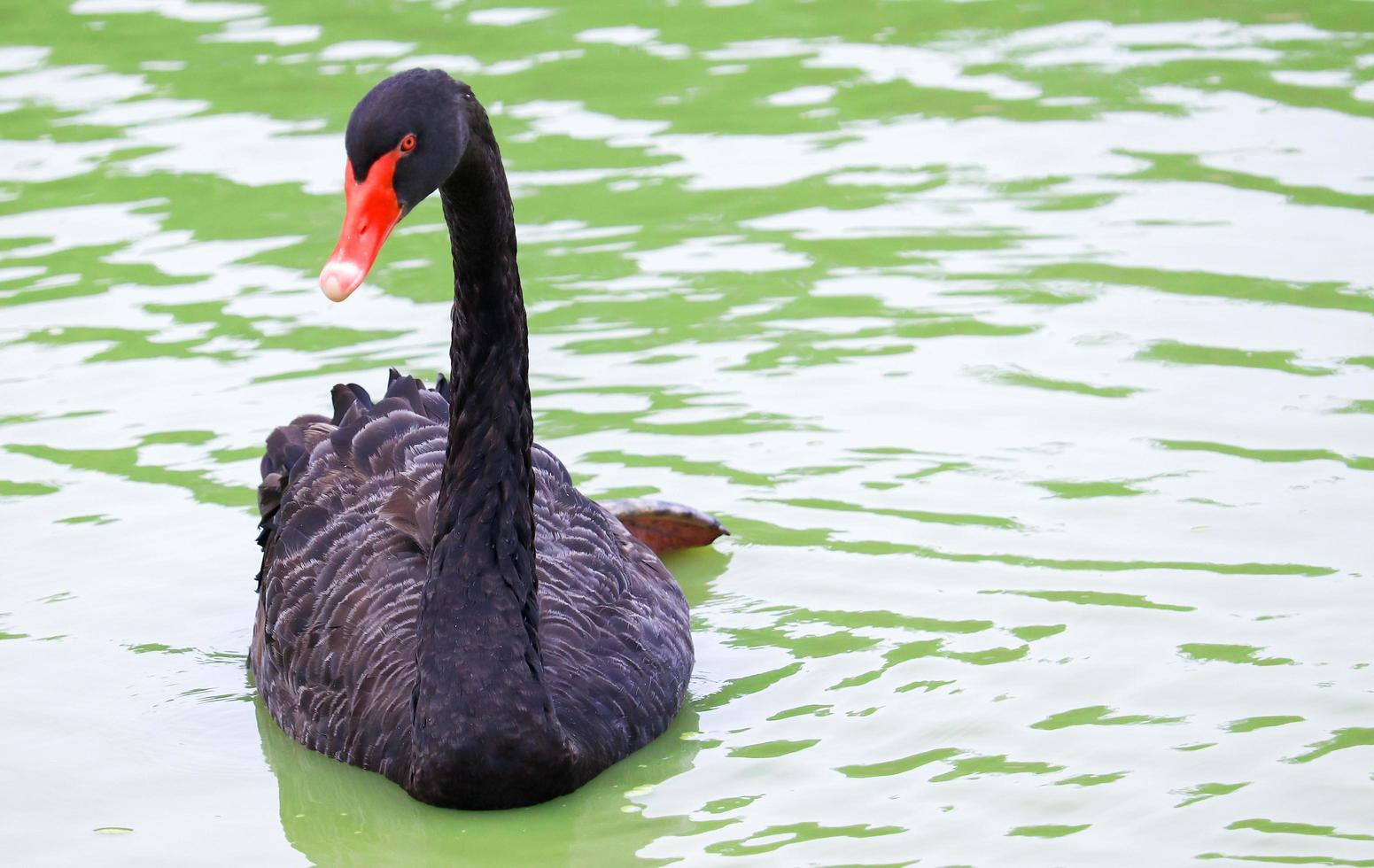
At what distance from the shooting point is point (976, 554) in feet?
24.7

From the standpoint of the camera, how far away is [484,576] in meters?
6.06

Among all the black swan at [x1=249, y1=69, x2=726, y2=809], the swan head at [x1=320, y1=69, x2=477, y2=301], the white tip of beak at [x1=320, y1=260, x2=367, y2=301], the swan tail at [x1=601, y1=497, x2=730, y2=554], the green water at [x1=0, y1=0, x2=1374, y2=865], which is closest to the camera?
the white tip of beak at [x1=320, y1=260, x2=367, y2=301]

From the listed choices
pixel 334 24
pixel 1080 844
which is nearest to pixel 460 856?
pixel 1080 844

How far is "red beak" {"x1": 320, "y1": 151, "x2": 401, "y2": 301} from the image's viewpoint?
4.93 metres

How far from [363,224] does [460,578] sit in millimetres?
1322

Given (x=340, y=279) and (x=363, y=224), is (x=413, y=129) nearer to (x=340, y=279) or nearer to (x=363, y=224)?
(x=363, y=224)

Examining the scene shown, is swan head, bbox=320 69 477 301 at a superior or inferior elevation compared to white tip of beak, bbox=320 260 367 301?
superior

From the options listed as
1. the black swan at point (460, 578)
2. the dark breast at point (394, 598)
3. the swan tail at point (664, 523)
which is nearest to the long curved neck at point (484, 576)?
the black swan at point (460, 578)

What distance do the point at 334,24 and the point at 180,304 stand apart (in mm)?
4422

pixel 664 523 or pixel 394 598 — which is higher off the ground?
pixel 394 598

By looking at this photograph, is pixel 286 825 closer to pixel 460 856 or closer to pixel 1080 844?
pixel 460 856

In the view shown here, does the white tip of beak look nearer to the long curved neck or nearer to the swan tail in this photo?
the long curved neck

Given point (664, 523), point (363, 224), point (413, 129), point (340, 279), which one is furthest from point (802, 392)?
point (340, 279)

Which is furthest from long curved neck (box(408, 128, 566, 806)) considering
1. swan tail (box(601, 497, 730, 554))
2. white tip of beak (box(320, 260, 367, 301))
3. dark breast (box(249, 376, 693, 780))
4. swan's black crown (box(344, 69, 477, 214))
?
swan tail (box(601, 497, 730, 554))
